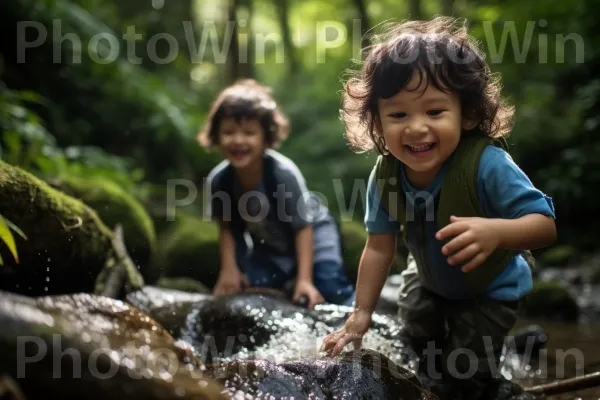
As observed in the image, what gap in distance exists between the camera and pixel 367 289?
2.88m

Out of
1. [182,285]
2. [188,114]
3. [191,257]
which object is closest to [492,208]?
[182,285]

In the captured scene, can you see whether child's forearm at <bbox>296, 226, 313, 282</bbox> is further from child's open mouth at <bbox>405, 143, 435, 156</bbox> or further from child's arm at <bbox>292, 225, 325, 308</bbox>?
child's open mouth at <bbox>405, 143, 435, 156</bbox>

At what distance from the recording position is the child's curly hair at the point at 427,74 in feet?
8.33

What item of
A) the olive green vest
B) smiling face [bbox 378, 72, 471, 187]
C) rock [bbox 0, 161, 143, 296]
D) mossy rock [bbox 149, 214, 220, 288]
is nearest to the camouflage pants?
the olive green vest

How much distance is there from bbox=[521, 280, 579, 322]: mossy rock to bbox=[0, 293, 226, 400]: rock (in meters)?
4.39

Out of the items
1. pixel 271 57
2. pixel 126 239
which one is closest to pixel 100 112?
pixel 126 239

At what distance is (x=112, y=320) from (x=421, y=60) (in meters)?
1.61

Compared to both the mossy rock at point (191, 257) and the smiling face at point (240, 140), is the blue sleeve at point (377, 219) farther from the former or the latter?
the mossy rock at point (191, 257)

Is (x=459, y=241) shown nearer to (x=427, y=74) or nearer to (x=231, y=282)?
(x=427, y=74)

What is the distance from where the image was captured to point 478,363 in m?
2.96

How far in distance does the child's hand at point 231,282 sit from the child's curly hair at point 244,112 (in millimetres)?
1023

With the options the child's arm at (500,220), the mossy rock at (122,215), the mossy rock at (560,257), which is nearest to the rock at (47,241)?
the mossy rock at (122,215)

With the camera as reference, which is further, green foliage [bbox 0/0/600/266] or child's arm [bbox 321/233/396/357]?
green foliage [bbox 0/0/600/266]

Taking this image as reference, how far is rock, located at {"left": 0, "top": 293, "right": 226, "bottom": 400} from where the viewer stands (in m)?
1.37
